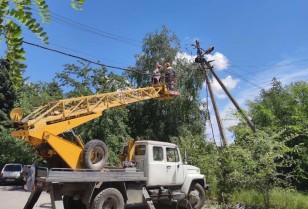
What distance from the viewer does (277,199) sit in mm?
13336

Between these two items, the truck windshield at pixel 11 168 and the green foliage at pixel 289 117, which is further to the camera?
the truck windshield at pixel 11 168

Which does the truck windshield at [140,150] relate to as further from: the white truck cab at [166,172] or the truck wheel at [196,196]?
the truck wheel at [196,196]

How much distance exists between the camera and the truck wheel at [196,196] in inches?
555

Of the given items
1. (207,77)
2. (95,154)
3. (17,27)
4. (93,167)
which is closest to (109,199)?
(93,167)

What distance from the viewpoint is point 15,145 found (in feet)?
93.1

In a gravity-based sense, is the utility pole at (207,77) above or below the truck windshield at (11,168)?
above

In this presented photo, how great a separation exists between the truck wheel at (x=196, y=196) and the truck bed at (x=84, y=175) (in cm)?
285

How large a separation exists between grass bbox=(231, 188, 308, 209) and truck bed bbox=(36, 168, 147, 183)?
178 inches

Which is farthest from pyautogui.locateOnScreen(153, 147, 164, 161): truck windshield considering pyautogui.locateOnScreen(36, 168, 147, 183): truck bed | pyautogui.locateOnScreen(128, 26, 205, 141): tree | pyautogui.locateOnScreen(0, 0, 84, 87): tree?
pyautogui.locateOnScreen(128, 26, 205, 141): tree

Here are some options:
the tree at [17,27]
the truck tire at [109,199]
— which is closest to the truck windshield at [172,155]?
the truck tire at [109,199]

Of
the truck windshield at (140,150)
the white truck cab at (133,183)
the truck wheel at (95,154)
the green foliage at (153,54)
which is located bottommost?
the white truck cab at (133,183)

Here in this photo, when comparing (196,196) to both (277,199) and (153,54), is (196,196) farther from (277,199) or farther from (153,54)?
(153,54)

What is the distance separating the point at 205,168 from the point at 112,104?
7.86 m

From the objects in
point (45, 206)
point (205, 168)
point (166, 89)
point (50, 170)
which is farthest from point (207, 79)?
point (50, 170)
